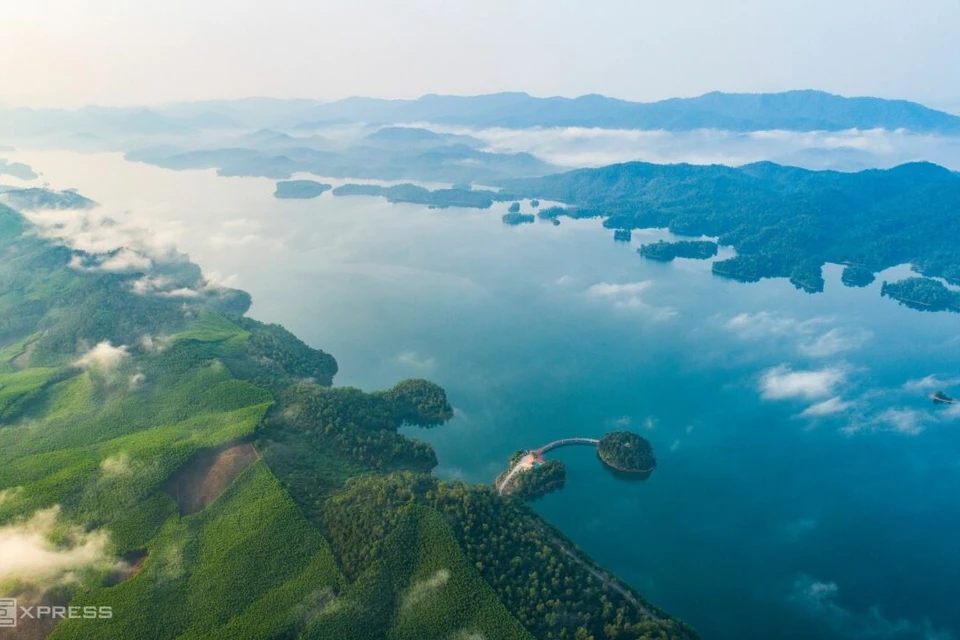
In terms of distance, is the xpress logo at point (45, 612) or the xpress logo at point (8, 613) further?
the xpress logo at point (45, 612)

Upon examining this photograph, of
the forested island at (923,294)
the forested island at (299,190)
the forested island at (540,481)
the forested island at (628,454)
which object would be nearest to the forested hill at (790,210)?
the forested island at (923,294)

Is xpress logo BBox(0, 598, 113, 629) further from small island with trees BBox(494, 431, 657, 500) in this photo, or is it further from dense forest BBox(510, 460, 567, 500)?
dense forest BBox(510, 460, 567, 500)

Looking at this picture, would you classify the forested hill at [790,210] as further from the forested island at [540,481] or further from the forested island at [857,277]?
the forested island at [540,481]

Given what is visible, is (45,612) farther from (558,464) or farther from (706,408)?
(706,408)

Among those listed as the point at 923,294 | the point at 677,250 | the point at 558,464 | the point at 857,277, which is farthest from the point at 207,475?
the point at 857,277

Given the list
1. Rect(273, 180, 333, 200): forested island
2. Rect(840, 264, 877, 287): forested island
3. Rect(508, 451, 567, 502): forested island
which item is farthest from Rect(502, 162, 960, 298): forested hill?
Rect(508, 451, 567, 502): forested island

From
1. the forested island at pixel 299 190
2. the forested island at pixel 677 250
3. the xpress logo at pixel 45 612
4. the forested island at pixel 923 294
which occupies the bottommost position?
the forested island at pixel 299 190
